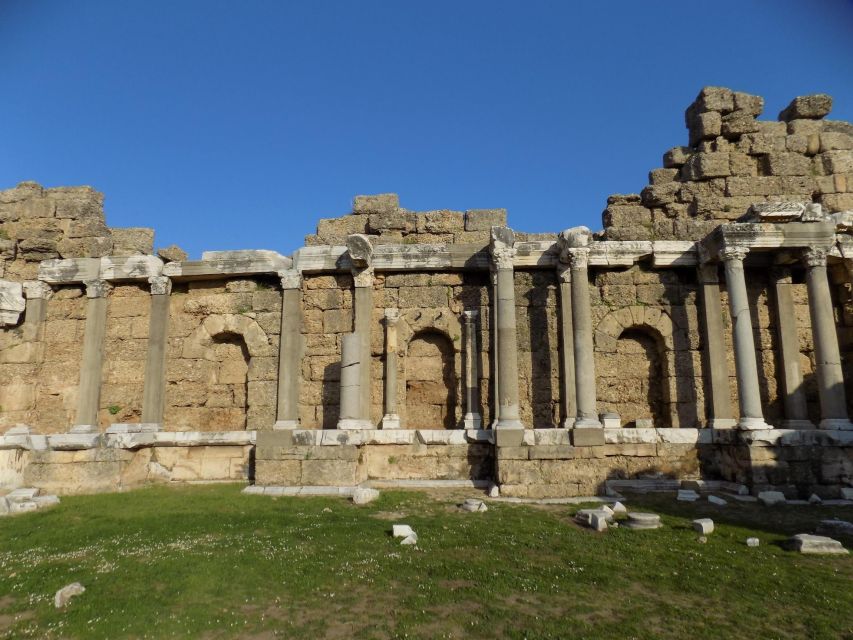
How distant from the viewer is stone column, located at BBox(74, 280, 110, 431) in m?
12.9

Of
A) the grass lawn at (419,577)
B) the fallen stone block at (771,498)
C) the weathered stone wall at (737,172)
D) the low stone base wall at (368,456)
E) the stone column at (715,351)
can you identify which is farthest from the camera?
the weathered stone wall at (737,172)

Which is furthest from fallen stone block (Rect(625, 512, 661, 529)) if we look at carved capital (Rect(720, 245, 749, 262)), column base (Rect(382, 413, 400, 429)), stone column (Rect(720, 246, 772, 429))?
carved capital (Rect(720, 245, 749, 262))

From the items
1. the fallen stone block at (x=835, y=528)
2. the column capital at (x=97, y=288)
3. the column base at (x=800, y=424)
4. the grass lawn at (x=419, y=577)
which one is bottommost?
the grass lawn at (x=419, y=577)

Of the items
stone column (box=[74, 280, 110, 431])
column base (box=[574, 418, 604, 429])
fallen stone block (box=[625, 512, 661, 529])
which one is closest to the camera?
fallen stone block (box=[625, 512, 661, 529])

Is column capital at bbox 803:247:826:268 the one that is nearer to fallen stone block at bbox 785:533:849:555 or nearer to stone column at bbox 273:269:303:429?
fallen stone block at bbox 785:533:849:555

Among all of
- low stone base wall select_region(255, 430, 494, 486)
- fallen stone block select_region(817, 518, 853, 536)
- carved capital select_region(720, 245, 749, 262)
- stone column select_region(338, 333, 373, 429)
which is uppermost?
carved capital select_region(720, 245, 749, 262)

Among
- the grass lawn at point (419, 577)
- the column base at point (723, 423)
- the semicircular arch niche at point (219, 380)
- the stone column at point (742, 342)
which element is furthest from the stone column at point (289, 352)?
the stone column at point (742, 342)

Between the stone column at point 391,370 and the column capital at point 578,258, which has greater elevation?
the column capital at point 578,258

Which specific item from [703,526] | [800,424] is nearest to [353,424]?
[703,526]

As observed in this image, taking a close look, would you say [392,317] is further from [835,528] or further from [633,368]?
[835,528]

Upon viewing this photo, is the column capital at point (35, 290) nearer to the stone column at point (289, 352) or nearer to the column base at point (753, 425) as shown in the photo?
the stone column at point (289, 352)

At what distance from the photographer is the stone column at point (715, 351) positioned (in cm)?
1194

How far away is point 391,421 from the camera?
1255cm

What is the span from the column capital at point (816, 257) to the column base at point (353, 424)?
9.63m
